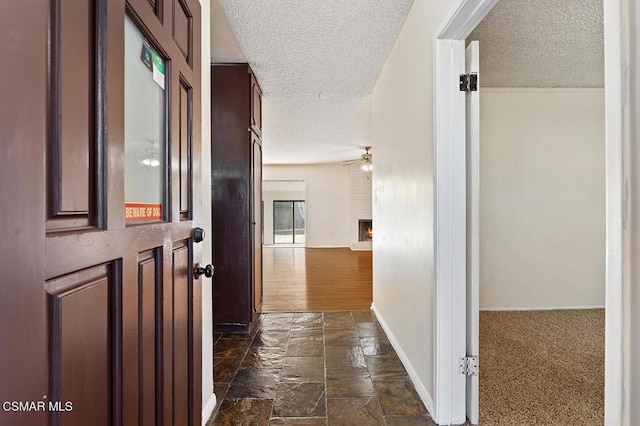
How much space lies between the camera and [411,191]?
215cm

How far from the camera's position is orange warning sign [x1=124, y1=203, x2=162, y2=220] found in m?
0.83

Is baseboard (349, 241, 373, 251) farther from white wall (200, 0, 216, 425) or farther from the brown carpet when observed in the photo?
white wall (200, 0, 216, 425)

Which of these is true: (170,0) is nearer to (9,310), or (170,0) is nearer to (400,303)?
(9,310)

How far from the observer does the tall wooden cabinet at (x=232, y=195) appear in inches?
118

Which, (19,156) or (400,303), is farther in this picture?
(400,303)

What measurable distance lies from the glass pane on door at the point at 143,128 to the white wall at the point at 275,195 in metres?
8.63

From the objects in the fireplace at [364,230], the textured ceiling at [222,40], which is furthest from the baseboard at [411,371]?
the fireplace at [364,230]

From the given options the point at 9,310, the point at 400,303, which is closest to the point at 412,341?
the point at 400,303

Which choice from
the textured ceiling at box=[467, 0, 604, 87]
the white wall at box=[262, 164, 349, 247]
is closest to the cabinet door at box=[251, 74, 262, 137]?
the textured ceiling at box=[467, 0, 604, 87]

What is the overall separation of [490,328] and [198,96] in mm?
3042

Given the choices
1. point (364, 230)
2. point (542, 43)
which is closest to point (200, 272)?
point (542, 43)

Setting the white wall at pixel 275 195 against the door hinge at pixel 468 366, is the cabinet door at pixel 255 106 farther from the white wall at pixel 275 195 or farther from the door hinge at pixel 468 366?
the white wall at pixel 275 195

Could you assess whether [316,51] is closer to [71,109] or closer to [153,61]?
[153,61]

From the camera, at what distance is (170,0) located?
3.46 ft
